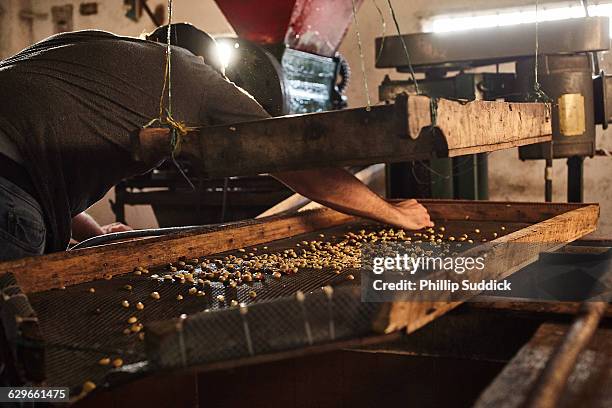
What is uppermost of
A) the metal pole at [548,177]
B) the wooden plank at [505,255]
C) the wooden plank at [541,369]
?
the metal pole at [548,177]

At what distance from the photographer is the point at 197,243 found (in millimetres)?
2299

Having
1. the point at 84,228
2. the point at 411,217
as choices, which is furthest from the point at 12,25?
the point at 411,217

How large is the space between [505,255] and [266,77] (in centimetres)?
245

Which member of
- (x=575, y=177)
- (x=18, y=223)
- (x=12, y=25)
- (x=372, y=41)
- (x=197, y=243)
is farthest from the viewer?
(x=12, y=25)

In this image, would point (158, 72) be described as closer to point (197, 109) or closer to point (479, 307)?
point (197, 109)

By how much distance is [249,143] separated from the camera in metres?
1.63

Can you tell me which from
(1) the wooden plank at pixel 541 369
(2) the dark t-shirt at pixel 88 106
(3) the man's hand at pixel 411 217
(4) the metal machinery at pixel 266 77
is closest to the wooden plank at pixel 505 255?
(1) the wooden plank at pixel 541 369

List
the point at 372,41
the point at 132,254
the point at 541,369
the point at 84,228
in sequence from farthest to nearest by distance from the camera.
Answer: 1. the point at 372,41
2. the point at 84,228
3. the point at 132,254
4. the point at 541,369

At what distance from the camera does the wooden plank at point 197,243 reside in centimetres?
181

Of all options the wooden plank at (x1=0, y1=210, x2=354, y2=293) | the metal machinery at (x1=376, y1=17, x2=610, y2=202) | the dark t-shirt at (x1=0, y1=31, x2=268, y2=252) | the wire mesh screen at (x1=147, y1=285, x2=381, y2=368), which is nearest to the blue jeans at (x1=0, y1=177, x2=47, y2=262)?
the dark t-shirt at (x1=0, y1=31, x2=268, y2=252)

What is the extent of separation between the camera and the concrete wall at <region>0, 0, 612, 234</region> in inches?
242

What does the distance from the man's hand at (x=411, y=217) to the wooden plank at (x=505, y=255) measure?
53 centimetres

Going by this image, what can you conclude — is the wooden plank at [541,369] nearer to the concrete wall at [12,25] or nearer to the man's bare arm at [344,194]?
the man's bare arm at [344,194]

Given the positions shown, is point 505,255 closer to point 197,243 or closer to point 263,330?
point 263,330
